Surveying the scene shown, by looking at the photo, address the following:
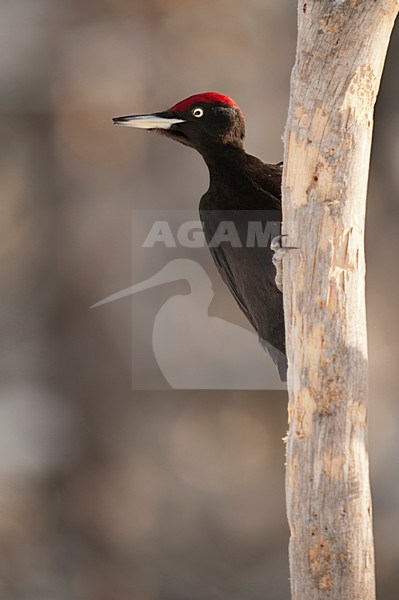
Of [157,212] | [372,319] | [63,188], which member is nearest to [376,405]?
[372,319]

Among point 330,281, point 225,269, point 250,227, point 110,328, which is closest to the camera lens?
point 330,281

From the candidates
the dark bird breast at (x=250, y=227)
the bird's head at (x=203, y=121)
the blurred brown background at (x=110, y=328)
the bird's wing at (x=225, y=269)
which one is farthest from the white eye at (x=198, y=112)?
the blurred brown background at (x=110, y=328)

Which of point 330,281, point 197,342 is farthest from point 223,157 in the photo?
point 197,342

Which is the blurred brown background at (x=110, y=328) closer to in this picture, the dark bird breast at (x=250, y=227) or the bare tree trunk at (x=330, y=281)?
the dark bird breast at (x=250, y=227)

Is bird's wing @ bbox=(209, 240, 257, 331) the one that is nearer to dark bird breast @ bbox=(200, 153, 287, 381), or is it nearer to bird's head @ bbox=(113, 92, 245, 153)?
dark bird breast @ bbox=(200, 153, 287, 381)

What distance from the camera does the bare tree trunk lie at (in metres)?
1.46

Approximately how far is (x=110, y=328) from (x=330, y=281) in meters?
1.47

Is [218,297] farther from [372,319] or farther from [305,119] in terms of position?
[305,119]

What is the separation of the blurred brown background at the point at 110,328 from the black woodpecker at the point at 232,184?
0.99 metres

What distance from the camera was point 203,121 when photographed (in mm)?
1819

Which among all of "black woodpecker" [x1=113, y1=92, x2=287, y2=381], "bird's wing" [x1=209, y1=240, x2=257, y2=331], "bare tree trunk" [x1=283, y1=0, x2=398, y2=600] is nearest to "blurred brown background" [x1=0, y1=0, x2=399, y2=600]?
"bird's wing" [x1=209, y1=240, x2=257, y2=331]

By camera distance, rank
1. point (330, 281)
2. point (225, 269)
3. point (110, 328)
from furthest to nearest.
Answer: point (110, 328), point (225, 269), point (330, 281)

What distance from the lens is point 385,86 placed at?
2887 millimetres

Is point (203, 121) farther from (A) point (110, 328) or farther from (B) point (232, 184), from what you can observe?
(A) point (110, 328)
